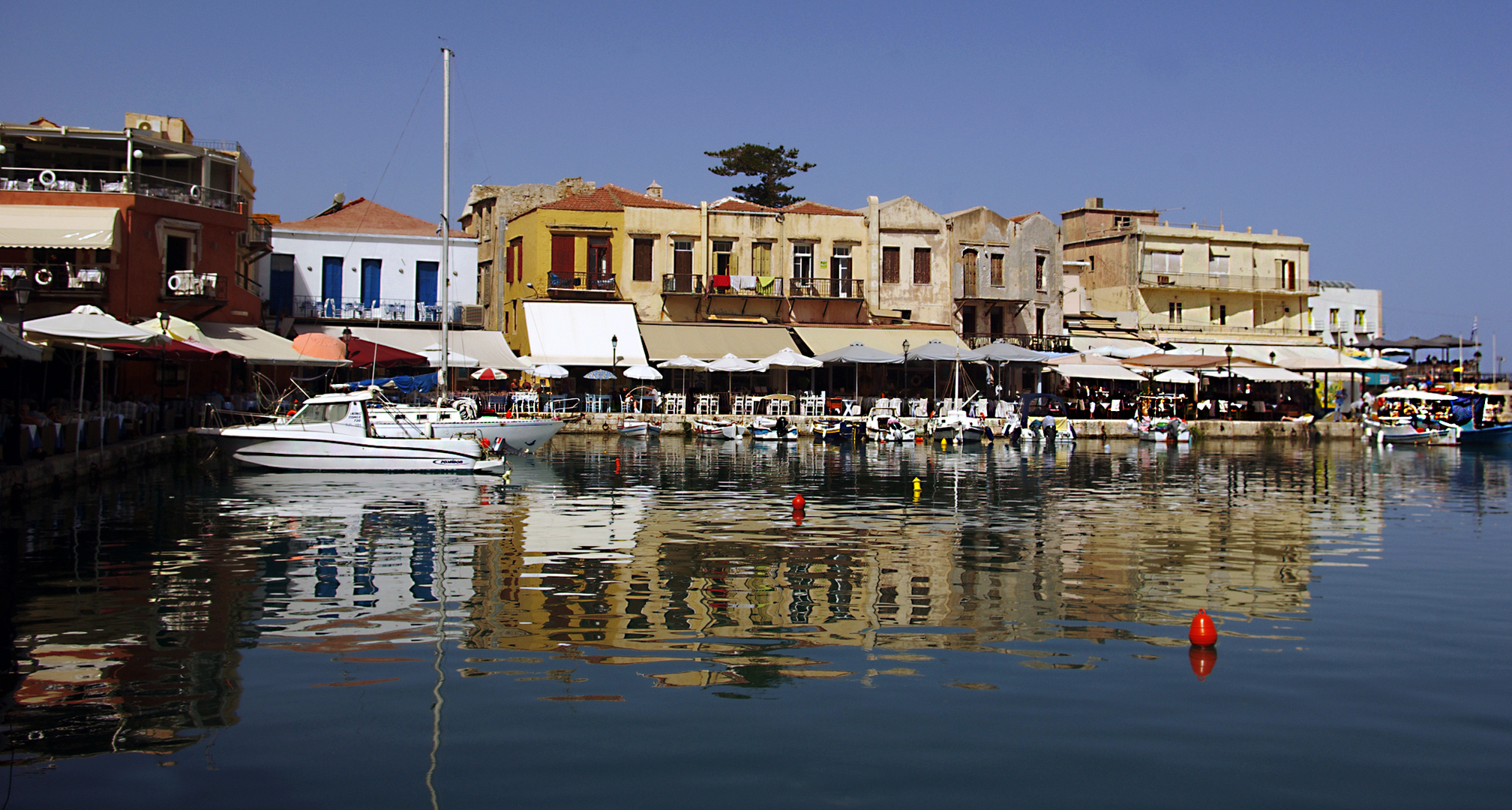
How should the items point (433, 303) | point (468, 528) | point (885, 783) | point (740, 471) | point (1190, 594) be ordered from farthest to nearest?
point (433, 303), point (740, 471), point (468, 528), point (1190, 594), point (885, 783)

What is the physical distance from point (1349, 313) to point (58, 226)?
222 ft

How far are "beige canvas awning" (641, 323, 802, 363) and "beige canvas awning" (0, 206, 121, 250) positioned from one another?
62.1 feet

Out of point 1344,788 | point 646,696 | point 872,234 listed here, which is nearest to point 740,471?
point 646,696

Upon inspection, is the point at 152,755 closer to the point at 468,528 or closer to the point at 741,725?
the point at 741,725

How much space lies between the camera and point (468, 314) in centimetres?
4778

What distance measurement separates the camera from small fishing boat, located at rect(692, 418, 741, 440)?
4062 centimetres

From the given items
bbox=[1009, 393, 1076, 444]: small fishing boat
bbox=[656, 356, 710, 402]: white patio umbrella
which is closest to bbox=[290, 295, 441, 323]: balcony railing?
bbox=[656, 356, 710, 402]: white patio umbrella

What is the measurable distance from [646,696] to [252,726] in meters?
2.56

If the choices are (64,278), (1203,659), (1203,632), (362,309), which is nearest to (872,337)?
(362,309)

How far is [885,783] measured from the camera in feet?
21.8

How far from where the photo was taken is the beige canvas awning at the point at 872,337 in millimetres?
47188

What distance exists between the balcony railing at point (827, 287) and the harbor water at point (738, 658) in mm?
30077

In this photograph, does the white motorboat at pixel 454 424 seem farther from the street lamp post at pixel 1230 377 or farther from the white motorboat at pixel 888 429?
the street lamp post at pixel 1230 377

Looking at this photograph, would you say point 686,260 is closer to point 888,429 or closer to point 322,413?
point 888,429
